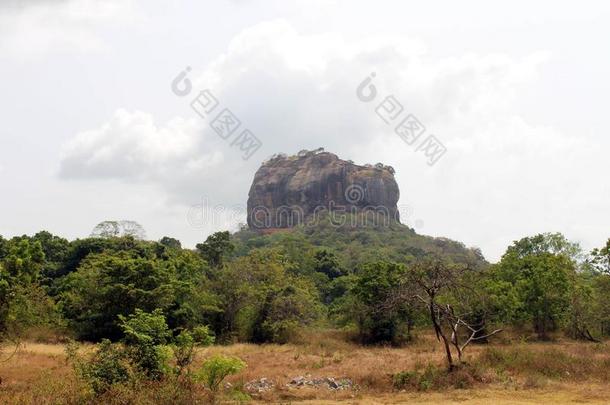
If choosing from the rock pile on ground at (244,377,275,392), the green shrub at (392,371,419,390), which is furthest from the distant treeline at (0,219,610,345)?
the rock pile on ground at (244,377,275,392)

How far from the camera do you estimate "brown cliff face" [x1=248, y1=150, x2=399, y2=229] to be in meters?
120

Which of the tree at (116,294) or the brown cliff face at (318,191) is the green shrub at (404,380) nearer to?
the tree at (116,294)

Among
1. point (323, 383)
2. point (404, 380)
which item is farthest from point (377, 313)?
point (323, 383)

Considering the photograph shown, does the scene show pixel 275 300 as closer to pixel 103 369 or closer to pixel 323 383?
pixel 323 383

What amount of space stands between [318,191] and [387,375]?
103 metres

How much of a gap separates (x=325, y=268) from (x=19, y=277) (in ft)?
129

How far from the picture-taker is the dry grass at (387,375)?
15367mm

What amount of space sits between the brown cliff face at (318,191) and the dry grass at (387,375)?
95709 millimetres

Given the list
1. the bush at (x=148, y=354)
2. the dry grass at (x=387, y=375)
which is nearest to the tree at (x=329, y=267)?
the dry grass at (x=387, y=375)

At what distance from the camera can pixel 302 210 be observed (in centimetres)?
12200

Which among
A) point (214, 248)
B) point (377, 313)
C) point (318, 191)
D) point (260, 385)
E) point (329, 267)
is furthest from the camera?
point (318, 191)

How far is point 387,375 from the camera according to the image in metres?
18.5

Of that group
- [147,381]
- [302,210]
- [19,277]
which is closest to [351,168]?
[302,210]

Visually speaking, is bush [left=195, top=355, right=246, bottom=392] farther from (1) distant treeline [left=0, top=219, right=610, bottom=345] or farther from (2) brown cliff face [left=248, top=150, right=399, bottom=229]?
(2) brown cliff face [left=248, top=150, right=399, bottom=229]
